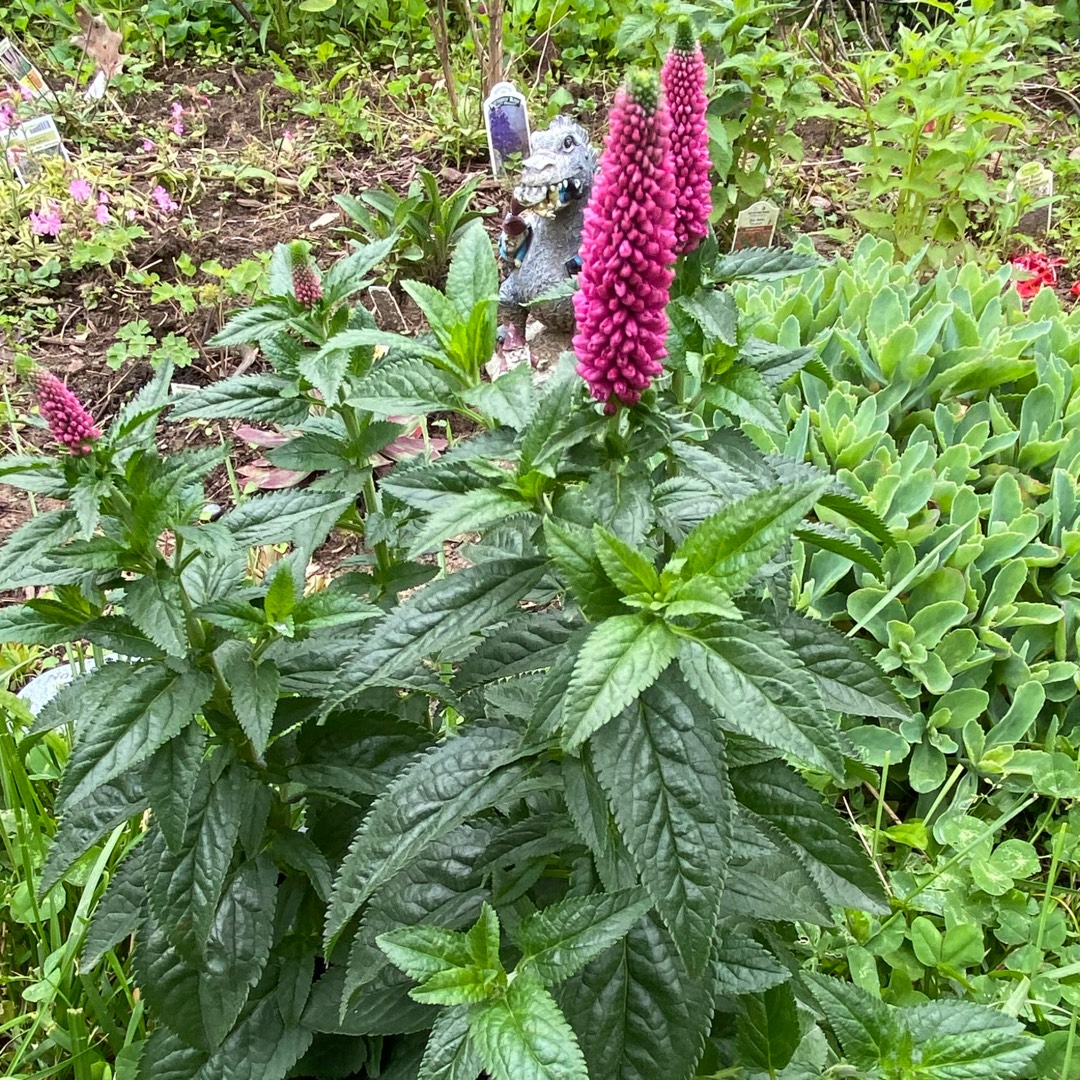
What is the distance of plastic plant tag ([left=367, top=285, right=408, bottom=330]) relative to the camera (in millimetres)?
3963

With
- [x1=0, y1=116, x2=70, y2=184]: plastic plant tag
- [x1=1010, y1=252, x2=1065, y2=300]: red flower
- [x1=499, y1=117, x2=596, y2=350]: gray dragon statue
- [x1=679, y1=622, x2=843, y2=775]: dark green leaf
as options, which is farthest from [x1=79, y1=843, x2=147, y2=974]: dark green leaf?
[x1=0, y1=116, x2=70, y2=184]: plastic plant tag

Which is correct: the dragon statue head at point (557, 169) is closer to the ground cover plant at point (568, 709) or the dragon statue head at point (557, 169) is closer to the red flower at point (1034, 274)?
the ground cover plant at point (568, 709)

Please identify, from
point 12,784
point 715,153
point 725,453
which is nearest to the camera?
point 725,453

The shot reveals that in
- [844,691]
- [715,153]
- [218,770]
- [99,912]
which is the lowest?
[99,912]

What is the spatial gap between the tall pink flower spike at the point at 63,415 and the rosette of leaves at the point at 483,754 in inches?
1.6

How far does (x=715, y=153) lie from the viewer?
3594mm

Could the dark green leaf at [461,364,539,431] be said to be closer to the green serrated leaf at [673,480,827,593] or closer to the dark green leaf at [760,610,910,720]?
the green serrated leaf at [673,480,827,593]

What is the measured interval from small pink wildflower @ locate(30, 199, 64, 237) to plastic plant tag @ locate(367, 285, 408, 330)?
1351 mm

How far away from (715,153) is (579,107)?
6.72ft

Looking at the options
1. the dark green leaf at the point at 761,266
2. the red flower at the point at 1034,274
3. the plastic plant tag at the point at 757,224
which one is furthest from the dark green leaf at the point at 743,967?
the red flower at the point at 1034,274

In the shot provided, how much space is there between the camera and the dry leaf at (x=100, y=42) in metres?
5.14

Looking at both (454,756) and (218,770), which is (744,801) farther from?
(218,770)

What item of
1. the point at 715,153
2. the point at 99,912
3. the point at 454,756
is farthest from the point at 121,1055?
the point at 715,153

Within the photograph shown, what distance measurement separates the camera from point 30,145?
169 inches
